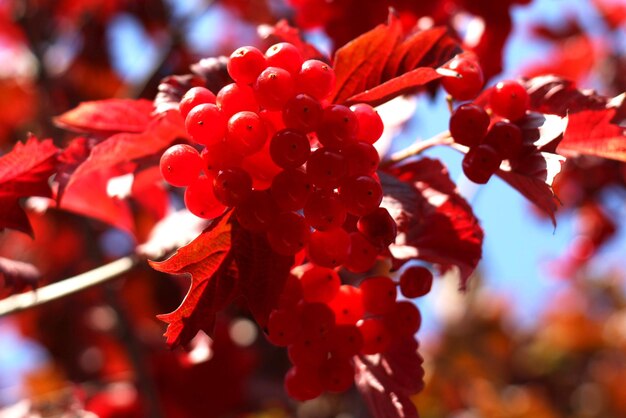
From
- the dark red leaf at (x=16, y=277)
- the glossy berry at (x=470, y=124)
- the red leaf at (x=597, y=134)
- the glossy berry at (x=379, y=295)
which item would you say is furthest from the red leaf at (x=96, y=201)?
the red leaf at (x=597, y=134)

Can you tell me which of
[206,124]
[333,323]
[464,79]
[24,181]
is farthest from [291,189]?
[24,181]

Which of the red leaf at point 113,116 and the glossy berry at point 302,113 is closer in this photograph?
the glossy berry at point 302,113

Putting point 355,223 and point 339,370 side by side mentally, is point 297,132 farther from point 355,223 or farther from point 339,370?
point 339,370

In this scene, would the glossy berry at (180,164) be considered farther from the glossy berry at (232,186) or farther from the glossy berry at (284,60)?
the glossy berry at (284,60)

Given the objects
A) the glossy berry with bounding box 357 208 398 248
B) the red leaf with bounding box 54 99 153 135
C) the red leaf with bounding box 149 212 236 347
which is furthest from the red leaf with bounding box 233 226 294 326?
the red leaf with bounding box 54 99 153 135

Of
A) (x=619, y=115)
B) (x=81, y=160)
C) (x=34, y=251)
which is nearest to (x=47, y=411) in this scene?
(x=81, y=160)

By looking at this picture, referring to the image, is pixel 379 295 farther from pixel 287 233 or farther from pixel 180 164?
pixel 180 164
